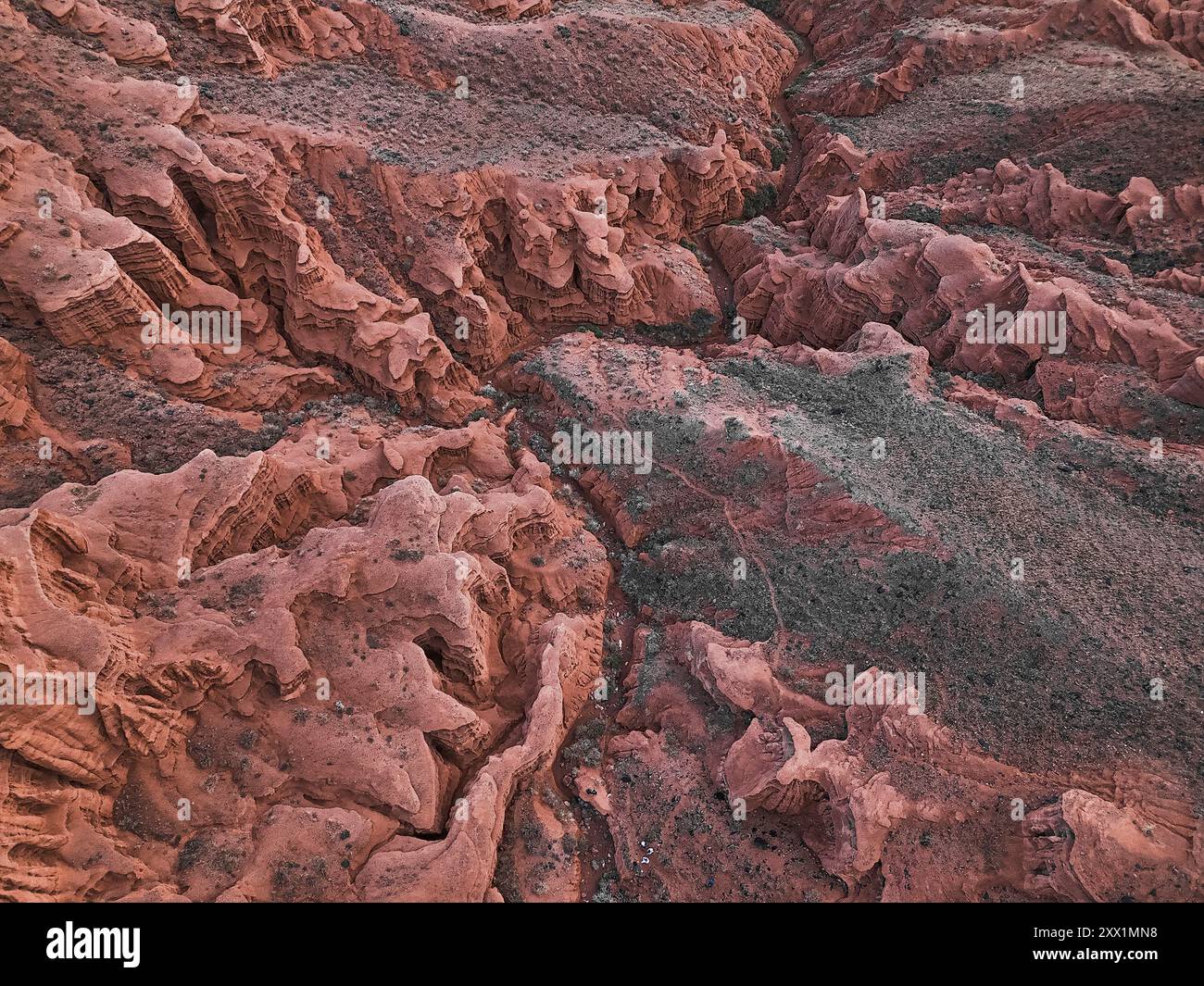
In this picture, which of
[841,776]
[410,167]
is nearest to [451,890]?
[841,776]
